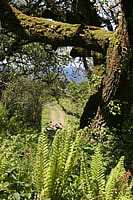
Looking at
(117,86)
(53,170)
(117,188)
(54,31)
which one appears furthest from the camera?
(54,31)

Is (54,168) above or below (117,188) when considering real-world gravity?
above

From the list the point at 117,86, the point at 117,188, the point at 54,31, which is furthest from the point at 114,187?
the point at 54,31

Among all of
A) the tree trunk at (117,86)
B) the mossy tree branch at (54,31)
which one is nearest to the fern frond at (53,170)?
the tree trunk at (117,86)

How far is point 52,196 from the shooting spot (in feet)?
4.50

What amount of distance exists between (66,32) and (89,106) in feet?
4.88

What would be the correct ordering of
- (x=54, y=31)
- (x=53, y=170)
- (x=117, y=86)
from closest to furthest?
(x=53, y=170) → (x=117, y=86) → (x=54, y=31)

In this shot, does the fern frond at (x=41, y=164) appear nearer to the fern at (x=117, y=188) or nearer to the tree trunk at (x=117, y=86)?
the fern at (x=117, y=188)

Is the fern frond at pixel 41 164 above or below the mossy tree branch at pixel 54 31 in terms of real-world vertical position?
below

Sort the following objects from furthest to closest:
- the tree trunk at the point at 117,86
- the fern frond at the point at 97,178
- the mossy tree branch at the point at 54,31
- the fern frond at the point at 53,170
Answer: the mossy tree branch at the point at 54,31 → the tree trunk at the point at 117,86 → the fern frond at the point at 97,178 → the fern frond at the point at 53,170

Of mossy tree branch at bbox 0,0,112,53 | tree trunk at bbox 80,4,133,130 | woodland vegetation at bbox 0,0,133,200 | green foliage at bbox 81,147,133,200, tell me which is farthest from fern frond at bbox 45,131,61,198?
mossy tree branch at bbox 0,0,112,53

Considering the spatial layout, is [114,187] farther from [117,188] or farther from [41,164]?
[41,164]

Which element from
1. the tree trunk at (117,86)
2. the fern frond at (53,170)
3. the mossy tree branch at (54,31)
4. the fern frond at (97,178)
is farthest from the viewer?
the mossy tree branch at (54,31)

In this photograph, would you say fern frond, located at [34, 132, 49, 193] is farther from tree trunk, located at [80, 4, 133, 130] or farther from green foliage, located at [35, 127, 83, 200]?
tree trunk, located at [80, 4, 133, 130]

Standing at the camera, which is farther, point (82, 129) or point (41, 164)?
point (82, 129)
